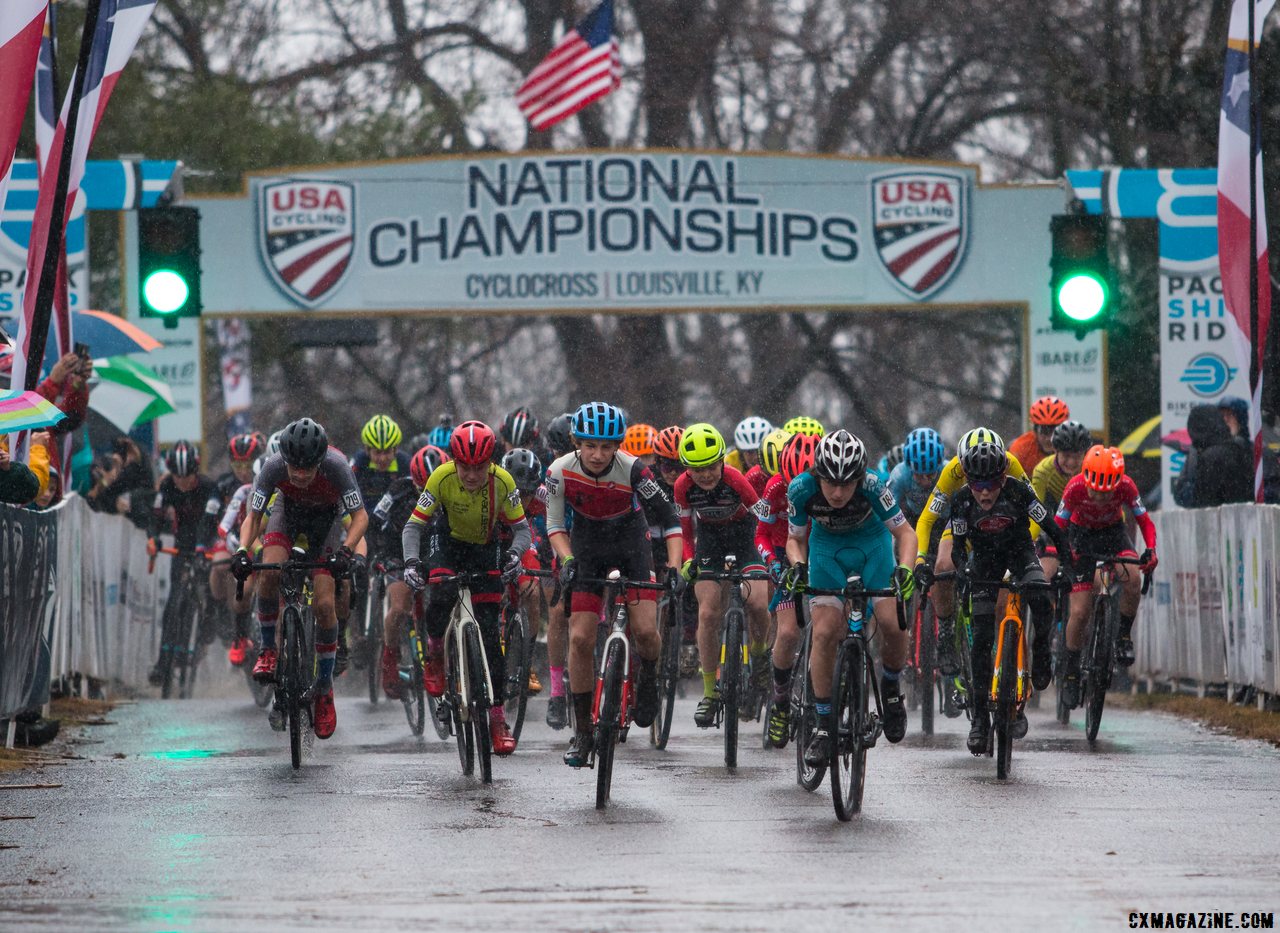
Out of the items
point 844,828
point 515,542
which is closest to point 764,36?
point 515,542

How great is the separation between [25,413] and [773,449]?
4728 millimetres

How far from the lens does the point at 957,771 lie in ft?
41.4

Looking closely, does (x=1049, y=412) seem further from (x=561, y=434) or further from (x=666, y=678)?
(x=666, y=678)

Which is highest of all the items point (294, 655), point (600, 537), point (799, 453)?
Answer: point (799, 453)

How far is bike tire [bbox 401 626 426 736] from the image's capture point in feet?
49.7

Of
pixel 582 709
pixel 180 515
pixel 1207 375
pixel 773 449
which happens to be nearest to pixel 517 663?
pixel 773 449

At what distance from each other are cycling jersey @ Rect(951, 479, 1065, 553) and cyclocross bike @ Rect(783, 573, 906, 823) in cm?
190

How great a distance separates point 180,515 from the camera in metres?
20.2

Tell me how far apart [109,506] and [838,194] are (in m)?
8.98

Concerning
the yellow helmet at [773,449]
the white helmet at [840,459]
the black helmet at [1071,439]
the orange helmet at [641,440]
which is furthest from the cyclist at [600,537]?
the orange helmet at [641,440]

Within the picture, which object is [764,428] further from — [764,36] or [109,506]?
[764,36]

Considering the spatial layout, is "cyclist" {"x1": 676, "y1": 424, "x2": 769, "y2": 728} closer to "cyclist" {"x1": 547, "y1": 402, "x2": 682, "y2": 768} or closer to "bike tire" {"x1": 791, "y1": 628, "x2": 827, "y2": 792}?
"cyclist" {"x1": 547, "y1": 402, "x2": 682, "y2": 768}

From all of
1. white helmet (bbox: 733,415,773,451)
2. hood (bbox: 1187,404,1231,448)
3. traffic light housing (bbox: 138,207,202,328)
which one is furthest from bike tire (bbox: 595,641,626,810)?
traffic light housing (bbox: 138,207,202,328)

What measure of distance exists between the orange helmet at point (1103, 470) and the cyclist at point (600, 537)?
11.8 ft
